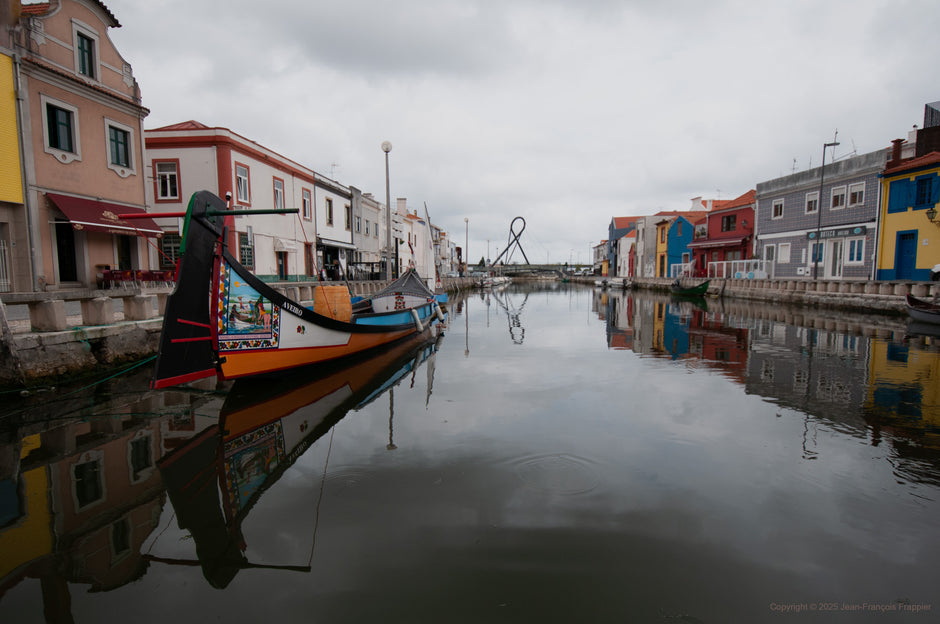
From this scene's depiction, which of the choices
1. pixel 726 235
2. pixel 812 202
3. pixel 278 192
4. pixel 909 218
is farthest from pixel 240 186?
pixel 726 235

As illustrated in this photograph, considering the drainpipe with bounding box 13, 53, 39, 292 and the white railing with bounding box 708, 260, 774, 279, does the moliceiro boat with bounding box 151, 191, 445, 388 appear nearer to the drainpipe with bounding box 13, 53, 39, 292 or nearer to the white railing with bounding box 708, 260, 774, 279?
the drainpipe with bounding box 13, 53, 39, 292

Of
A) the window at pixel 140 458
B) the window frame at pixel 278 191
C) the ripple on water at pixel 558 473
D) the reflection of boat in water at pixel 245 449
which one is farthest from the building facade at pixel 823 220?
the window at pixel 140 458

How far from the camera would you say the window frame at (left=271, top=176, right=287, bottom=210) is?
24.6 metres

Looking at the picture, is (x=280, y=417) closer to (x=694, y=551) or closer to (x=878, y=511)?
(x=694, y=551)

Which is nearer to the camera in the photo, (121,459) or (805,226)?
(121,459)

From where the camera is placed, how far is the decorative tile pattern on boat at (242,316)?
8688 mm

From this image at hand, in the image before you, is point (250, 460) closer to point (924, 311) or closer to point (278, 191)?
point (278, 191)

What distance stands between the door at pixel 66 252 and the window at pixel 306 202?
1386 centimetres

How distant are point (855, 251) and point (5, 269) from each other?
37596 millimetres

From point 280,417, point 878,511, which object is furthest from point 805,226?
point 280,417

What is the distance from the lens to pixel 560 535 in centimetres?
414

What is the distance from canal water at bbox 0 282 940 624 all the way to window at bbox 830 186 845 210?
23.9 metres

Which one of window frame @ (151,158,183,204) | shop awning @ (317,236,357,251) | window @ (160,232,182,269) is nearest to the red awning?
window @ (160,232,182,269)

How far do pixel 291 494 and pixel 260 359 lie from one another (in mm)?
4775
